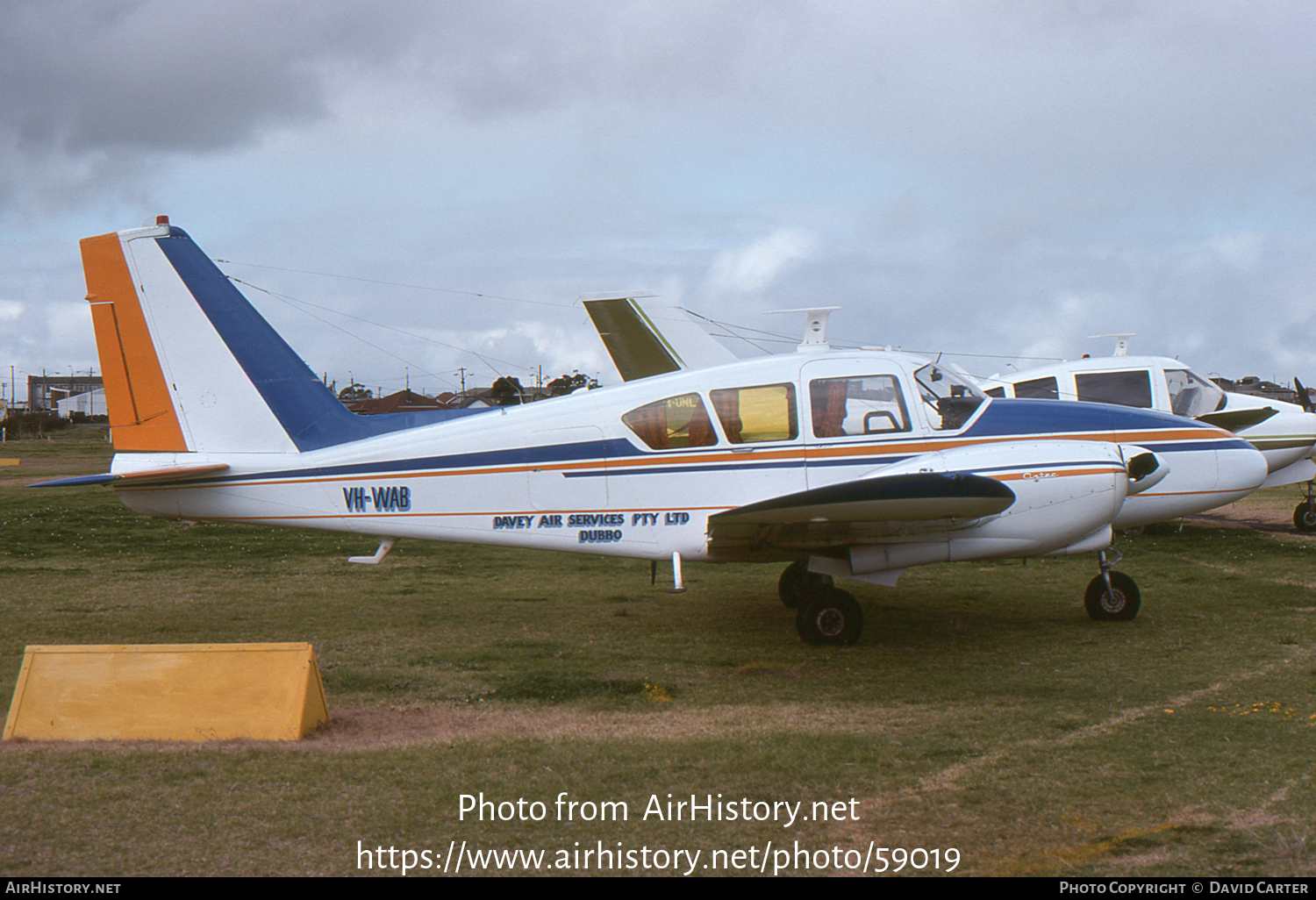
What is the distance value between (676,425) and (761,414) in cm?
72

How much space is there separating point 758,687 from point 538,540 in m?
2.41

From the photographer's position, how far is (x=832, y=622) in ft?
27.9

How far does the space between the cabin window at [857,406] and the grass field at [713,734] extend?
1903 mm

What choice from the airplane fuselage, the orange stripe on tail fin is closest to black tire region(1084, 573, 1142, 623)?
the airplane fuselage

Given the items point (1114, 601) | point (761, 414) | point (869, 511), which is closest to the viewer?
point (869, 511)

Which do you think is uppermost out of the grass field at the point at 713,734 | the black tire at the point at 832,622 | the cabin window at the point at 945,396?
the cabin window at the point at 945,396

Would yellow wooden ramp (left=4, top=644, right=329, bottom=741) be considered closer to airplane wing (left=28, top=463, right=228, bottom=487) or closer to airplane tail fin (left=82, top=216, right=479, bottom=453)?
airplane wing (left=28, top=463, right=228, bottom=487)

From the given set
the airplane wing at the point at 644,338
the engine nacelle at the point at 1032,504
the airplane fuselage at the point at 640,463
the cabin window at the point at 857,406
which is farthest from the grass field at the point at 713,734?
the airplane wing at the point at 644,338

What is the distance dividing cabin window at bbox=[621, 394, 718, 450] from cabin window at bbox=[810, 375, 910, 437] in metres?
0.93

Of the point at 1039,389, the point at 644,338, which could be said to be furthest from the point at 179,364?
the point at 1039,389

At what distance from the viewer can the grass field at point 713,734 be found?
446 cm

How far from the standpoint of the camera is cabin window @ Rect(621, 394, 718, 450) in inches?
333

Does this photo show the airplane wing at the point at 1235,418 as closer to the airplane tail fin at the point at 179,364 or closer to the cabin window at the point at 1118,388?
the cabin window at the point at 1118,388

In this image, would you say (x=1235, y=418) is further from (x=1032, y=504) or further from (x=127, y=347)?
(x=127, y=347)
